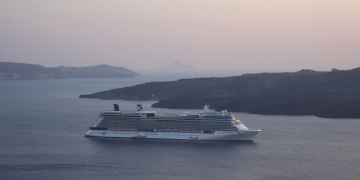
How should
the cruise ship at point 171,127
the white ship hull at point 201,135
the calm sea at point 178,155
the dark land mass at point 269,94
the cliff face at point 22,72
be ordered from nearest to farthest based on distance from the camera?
the calm sea at point 178,155 < the white ship hull at point 201,135 < the cruise ship at point 171,127 < the dark land mass at point 269,94 < the cliff face at point 22,72

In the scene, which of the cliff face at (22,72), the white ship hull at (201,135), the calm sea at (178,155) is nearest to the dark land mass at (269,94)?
the calm sea at (178,155)

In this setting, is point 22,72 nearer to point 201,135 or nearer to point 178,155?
point 201,135

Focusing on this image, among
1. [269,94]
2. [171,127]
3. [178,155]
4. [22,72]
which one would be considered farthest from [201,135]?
[22,72]

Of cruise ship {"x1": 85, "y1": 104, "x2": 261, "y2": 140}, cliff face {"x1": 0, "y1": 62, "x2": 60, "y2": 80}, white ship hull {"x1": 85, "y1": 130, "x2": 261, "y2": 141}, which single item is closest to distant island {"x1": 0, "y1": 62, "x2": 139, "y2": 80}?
cliff face {"x1": 0, "y1": 62, "x2": 60, "y2": 80}

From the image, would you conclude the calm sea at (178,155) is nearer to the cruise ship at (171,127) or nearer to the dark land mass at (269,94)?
the cruise ship at (171,127)

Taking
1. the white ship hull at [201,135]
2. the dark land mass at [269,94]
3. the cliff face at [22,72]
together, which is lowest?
the white ship hull at [201,135]

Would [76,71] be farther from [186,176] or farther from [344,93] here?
[186,176]

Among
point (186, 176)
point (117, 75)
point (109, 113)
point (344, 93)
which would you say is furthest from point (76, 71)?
point (186, 176)
